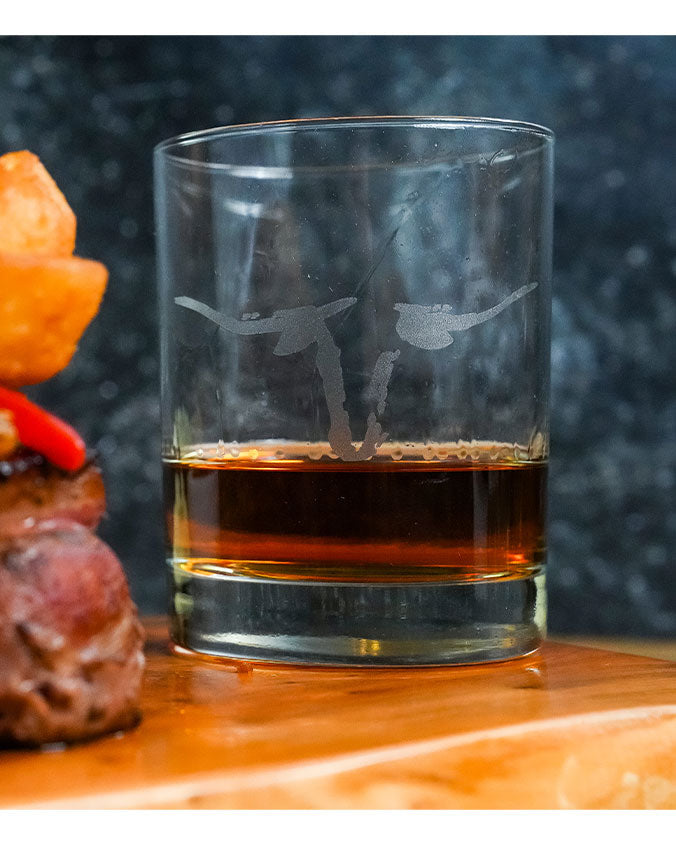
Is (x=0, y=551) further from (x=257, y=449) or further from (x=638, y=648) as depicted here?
(x=638, y=648)

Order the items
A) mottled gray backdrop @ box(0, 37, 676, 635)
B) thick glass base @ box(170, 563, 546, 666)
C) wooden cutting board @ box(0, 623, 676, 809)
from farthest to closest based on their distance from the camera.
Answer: mottled gray backdrop @ box(0, 37, 676, 635)
thick glass base @ box(170, 563, 546, 666)
wooden cutting board @ box(0, 623, 676, 809)

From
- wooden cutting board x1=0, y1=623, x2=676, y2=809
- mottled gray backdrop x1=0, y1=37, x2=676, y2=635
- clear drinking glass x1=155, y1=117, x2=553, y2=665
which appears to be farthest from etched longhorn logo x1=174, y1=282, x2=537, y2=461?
mottled gray backdrop x1=0, y1=37, x2=676, y2=635

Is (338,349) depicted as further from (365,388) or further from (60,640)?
(60,640)

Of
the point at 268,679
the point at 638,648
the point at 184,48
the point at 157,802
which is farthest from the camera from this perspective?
the point at 184,48

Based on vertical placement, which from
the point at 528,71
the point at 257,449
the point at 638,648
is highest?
the point at 528,71

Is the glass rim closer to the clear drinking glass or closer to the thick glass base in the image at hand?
the clear drinking glass

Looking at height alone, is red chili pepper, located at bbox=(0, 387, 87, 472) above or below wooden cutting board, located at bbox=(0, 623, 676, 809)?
above

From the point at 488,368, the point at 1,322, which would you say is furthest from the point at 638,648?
the point at 1,322
